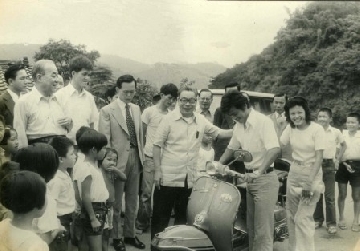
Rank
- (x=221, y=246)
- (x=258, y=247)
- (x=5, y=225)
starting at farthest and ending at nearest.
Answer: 1. (x=258, y=247)
2. (x=221, y=246)
3. (x=5, y=225)

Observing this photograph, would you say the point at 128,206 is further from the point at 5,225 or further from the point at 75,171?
the point at 5,225

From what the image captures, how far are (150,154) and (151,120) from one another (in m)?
0.31

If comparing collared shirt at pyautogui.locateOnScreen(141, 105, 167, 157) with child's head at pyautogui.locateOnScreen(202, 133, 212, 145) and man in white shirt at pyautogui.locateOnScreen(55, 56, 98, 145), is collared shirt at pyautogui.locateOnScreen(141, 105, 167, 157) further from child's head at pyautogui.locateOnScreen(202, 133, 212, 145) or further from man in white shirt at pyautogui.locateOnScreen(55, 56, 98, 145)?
man in white shirt at pyautogui.locateOnScreen(55, 56, 98, 145)

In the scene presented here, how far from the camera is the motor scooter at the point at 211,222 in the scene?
8.93 ft

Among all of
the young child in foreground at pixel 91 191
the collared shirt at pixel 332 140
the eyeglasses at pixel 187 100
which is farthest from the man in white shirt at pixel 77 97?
the collared shirt at pixel 332 140

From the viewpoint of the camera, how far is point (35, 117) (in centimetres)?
305

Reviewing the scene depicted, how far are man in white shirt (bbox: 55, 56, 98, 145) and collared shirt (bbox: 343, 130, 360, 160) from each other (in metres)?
1.97

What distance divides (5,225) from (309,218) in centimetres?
203

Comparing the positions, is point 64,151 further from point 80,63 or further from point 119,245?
point 119,245

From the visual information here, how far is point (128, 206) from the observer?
3680 millimetres

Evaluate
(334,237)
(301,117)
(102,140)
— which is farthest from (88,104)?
(334,237)

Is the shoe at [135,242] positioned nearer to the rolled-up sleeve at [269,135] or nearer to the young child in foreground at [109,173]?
the young child in foreground at [109,173]

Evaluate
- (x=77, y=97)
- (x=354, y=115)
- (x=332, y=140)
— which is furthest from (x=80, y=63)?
(x=354, y=115)

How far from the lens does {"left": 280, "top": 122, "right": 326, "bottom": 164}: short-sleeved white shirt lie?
3.38 m
